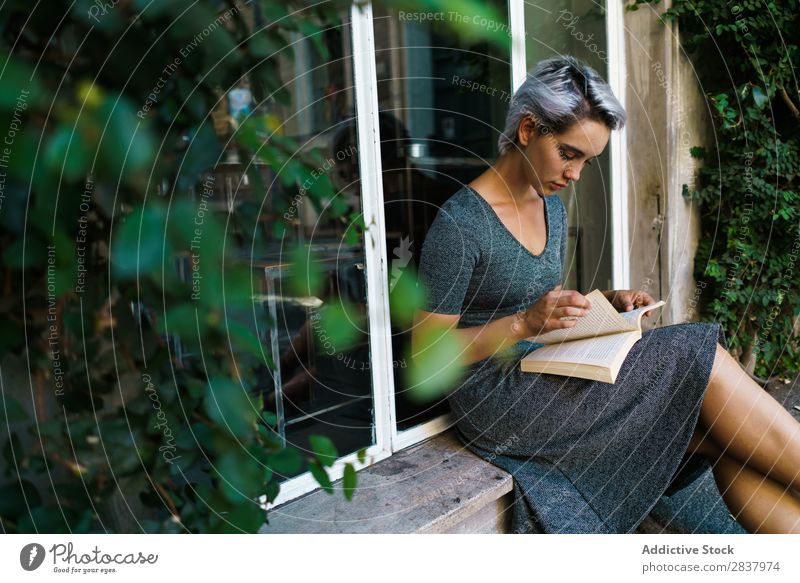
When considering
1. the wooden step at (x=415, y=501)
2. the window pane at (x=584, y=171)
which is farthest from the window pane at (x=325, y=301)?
the window pane at (x=584, y=171)

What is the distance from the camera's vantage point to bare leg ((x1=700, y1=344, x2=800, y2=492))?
3.25 feet

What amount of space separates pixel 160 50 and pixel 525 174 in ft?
2.60

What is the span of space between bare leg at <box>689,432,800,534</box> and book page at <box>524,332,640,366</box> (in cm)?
26

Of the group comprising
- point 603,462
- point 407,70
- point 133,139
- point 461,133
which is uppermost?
point 407,70

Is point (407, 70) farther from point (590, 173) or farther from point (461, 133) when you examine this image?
point (590, 173)

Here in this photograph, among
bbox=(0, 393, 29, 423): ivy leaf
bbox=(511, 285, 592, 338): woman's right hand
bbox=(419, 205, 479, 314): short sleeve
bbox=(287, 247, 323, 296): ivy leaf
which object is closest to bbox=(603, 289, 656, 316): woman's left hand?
bbox=(511, 285, 592, 338): woman's right hand

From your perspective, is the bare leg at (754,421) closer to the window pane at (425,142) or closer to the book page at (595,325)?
the book page at (595,325)

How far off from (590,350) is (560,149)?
35cm

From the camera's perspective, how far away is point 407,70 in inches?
107

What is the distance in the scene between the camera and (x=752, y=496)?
1048mm
